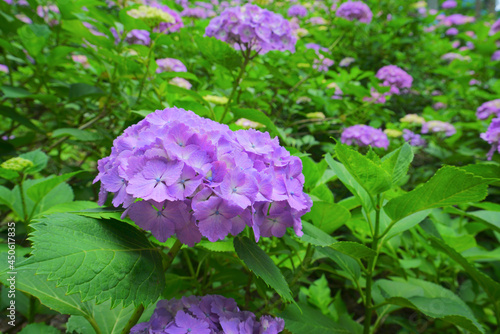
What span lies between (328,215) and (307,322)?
1.06ft

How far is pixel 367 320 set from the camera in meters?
1.11

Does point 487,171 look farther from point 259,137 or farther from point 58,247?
point 58,247

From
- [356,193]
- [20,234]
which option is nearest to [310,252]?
[356,193]

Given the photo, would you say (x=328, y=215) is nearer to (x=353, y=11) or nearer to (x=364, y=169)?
(x=364, y=169)

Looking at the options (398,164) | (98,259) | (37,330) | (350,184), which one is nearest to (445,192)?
(398,164)

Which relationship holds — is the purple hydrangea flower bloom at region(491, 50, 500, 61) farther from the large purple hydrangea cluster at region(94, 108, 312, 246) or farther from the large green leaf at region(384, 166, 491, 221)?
the large purple hydrangea cluster at region(94, 108, 312, 246)

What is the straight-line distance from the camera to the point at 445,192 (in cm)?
81

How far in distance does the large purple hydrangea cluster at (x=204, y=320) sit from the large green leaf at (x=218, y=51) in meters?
1.00

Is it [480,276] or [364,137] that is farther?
[364,137]

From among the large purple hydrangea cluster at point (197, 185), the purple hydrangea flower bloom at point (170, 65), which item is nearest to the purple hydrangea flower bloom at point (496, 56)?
the purple hydrangea flower bloom at point (170, 65)

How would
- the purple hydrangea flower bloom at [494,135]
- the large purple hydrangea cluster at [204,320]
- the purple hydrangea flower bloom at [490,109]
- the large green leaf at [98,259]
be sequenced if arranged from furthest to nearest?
the purple hydrangea flower bloom at [490,109], the purple hydrangea flower bloom at [494,135], the large purple hydrangea cluster at [204,320], the large green leaf at [98,259]

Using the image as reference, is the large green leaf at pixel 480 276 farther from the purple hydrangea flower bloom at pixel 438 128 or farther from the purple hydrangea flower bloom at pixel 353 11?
the purple hydrangea flower bloom at pixel 353 11

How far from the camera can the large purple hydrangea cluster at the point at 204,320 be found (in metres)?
0.80

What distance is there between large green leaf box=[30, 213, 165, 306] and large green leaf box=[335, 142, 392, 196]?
509mm
